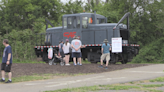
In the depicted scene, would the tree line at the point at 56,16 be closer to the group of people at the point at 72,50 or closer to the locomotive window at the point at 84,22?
the locomotive window at the point at 84,22

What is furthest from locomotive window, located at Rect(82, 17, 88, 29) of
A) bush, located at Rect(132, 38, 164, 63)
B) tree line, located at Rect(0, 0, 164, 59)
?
bush, located at Rect(132, 38, 164, 63)

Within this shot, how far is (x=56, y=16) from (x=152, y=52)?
1698 cm

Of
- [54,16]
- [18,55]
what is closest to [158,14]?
[18,55]

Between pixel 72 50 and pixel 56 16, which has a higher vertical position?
pixel 56 16

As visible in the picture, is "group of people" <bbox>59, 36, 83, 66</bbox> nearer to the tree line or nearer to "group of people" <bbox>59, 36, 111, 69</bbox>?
"group of people" <bbox>59, 36, 111, 69</bbox>

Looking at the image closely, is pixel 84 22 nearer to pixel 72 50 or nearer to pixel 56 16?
pixel 72 50

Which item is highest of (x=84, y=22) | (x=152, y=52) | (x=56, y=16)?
(x=56, y=16)

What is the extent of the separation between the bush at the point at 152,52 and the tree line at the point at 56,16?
37.6 inches

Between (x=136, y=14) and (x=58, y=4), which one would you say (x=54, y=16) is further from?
(x=136, y=14)

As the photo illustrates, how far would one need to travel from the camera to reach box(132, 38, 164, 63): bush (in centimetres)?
2663

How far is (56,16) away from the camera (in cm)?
3825

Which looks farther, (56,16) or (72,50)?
(56,16)

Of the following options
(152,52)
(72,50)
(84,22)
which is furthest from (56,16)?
(72,50)

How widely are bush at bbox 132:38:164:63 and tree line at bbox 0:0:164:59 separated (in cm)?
96
